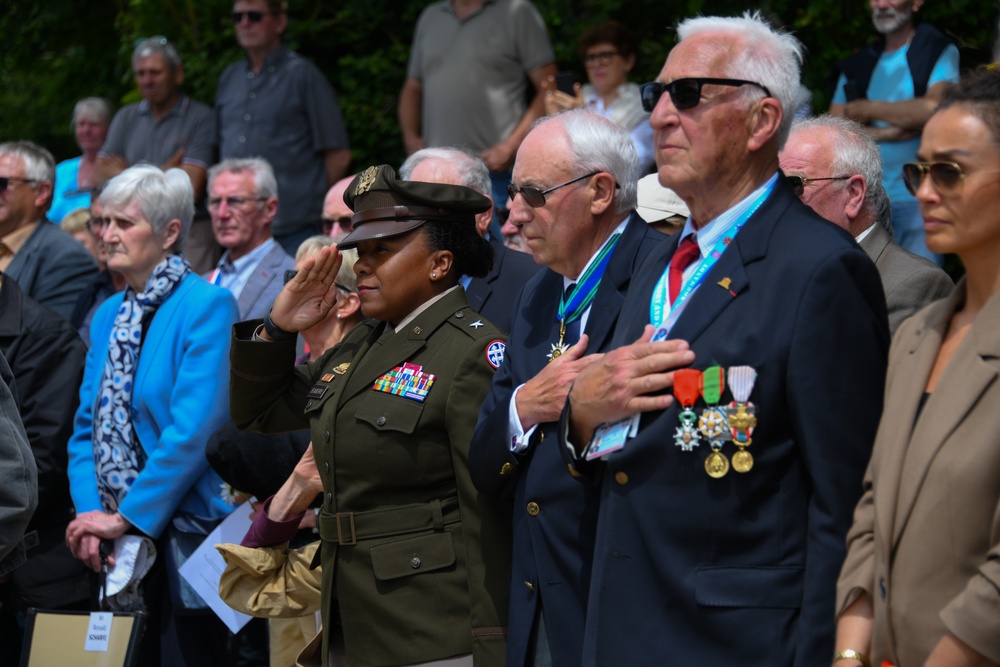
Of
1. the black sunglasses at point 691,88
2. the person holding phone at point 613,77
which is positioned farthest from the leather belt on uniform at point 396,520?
the person holding phone at point 613,77

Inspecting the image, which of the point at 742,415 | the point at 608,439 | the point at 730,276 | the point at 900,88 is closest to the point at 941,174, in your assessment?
the point at 730,276

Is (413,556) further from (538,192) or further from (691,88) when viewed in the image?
(691,88)

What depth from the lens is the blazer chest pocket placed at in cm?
393

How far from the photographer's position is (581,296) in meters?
3.84

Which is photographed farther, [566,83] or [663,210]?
[566,83]

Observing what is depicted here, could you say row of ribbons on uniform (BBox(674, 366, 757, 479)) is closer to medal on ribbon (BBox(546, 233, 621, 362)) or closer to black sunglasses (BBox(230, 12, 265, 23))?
medal on ribbon (BBox(546, 233, 621, 362))

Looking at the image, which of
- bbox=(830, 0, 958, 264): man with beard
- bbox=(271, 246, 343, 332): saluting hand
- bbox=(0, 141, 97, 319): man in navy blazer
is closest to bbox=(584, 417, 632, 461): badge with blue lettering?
bbox=(271, 246, 343, 332): saluting hand

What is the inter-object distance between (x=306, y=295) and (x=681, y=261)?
167cm

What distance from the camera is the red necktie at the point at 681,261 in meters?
3.20

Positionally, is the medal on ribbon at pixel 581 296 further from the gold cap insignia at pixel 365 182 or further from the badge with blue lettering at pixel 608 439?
the gold cap insignia at pixel 365 182

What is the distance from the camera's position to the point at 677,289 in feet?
10.5

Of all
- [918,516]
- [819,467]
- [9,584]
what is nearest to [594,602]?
[819,467]

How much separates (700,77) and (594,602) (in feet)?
4.23

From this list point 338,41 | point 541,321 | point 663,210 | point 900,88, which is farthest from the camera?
point 338,41
